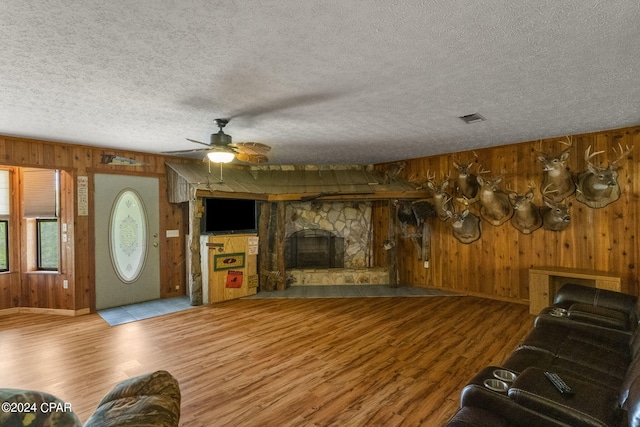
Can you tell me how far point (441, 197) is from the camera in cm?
558

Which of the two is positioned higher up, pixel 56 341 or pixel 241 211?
pixel 241 211

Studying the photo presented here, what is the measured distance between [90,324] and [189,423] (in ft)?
9.95

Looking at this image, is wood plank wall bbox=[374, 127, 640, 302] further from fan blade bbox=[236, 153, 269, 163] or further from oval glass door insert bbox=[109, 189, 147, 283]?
oval glass door insert bbox=[109, 189, 147, 283]

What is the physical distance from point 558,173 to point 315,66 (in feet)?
13.3

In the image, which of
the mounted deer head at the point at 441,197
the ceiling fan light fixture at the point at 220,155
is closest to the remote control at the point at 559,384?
the ceiling fan light fixture at the point at 220,155

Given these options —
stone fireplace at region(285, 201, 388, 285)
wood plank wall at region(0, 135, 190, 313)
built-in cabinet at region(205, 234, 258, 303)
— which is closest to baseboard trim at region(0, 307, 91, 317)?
wood plank wall at region(0, 135, 190, 313)

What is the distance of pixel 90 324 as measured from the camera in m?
4.32

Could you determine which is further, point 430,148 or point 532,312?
point 430,148

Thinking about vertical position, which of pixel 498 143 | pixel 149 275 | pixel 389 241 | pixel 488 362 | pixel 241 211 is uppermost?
pixel 498 143

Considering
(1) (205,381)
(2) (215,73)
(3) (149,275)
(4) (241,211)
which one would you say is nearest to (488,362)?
(1) (205,381)

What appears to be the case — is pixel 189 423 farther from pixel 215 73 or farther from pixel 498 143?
pixel 498 143

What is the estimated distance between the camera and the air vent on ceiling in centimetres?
357

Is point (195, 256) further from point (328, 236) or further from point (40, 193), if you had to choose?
point (328, 236)

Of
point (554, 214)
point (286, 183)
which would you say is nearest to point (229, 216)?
point (286, 183)
